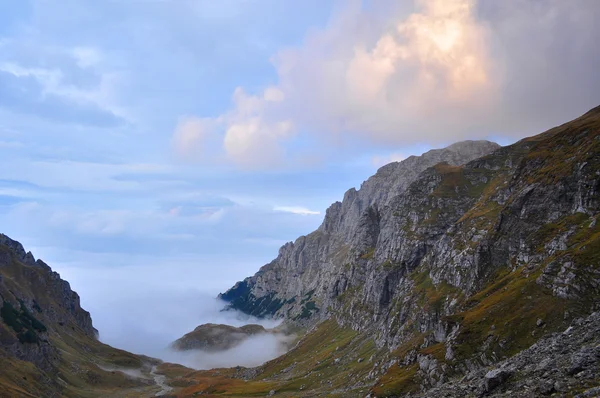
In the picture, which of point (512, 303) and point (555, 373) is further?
point (512, 303)

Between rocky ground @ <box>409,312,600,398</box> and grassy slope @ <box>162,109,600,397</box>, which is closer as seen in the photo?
rocky ground @ <box>409,312,600,398</box>

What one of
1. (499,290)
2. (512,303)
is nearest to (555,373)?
(512,303)

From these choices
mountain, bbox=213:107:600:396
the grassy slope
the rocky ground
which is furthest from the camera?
the grassy slope

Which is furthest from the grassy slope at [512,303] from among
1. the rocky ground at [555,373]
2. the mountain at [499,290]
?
the rocky ground at [555,373]

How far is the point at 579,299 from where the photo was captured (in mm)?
81688

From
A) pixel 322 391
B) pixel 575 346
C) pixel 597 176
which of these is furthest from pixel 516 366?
pixel 322 391

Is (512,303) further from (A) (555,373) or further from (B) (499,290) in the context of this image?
(A) (555,373)

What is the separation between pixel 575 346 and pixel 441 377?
41963 mm

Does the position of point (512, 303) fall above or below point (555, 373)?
above

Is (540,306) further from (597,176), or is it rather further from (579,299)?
(597,176)

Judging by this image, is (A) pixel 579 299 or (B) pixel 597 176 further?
(B) pixel 597 176

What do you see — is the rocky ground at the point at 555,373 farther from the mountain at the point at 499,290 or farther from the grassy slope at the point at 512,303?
the grassy slope at the point at 512,303

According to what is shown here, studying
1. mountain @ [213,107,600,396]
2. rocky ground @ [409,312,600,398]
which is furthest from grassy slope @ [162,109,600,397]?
rocky ground @ [409,312,600,398]

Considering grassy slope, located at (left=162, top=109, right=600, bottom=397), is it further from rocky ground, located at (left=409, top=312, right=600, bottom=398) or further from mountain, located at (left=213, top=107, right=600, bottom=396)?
rocky ground, located at (left=409, top=312, right=600, bottom=398)
